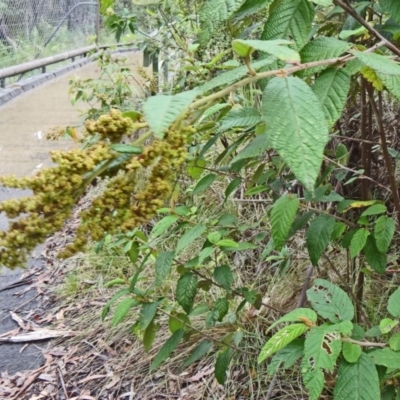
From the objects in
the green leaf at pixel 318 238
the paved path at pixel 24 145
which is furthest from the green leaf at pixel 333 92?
the paved path at pixel 24 145

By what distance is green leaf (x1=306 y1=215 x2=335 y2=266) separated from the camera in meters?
1.27

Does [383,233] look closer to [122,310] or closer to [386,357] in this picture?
[386,357]

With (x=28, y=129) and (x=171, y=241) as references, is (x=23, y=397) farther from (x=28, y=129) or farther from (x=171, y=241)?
(x=28, y=129)

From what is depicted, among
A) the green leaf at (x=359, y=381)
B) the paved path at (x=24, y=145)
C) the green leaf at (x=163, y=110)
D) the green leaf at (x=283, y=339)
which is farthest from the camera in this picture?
the paved path at (x=24, y=145)

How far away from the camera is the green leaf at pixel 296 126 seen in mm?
539

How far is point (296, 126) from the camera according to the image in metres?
0.56

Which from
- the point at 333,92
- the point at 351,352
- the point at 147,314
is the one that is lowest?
the point at 147,314

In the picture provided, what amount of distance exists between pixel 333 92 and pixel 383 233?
0.67 metres

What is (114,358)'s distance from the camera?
95.0 inches

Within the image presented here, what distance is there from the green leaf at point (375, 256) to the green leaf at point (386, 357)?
416mm

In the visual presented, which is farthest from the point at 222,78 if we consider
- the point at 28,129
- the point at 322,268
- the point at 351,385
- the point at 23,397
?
the point at 28,129

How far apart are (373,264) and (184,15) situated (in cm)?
282

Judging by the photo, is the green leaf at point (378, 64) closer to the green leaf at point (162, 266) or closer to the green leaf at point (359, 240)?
the green leaf at point (359, 240)

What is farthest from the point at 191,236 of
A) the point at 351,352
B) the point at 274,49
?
the point at 274,49
